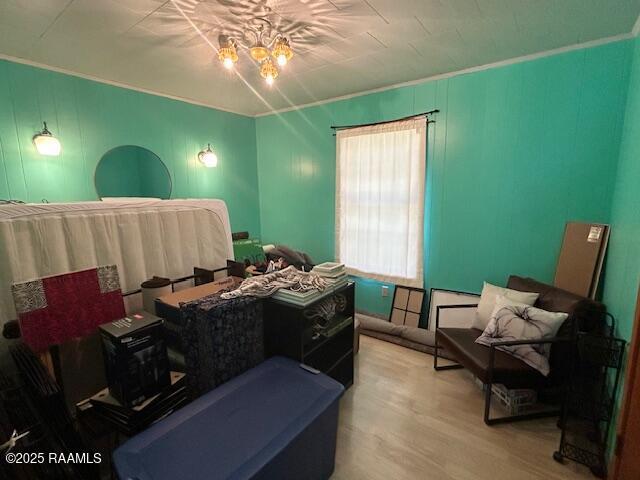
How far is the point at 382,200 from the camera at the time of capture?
329 centimetres

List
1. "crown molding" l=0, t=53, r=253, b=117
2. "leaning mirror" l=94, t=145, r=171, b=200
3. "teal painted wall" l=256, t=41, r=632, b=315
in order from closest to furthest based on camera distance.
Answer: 1. "teal painted wall" l=256, t=41, r=632, b=315
2. "crown molding" l=0, t=53, r=253, b=117
3. "leaning mirror" l=94, t=145, r=171, b=200

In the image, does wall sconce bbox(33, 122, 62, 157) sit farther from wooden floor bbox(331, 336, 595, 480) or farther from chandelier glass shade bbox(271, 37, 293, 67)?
wooden floor bbox(331, 336, 595, 480)

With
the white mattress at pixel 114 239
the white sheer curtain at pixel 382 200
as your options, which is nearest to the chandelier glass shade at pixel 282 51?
the white mattress at pixel 114 239

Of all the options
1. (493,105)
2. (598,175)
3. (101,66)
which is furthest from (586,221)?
(101,66)

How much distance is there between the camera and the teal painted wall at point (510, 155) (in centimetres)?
220

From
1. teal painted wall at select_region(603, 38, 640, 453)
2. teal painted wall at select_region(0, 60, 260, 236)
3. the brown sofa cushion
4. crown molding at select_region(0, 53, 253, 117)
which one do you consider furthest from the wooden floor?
crown molding at select_region(0, 53, 253, 117)

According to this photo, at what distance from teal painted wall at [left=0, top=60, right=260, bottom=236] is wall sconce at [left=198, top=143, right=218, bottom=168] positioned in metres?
0.06

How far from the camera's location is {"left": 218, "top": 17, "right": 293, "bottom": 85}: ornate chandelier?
1.81m

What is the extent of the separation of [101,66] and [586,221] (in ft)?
14.0

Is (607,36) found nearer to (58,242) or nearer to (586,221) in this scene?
(586,221)

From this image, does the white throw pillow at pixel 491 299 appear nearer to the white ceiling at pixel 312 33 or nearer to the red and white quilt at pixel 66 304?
the white ceiling at pixel 312 33

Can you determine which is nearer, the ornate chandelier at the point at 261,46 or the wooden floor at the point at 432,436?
the wooden floor at the point at 432,436

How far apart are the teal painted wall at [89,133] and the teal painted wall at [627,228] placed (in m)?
3.92

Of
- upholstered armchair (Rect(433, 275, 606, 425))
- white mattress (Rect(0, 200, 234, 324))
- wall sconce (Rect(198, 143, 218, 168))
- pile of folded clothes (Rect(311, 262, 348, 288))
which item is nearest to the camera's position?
white mattress (Rect(0, 200, 234, 324))
